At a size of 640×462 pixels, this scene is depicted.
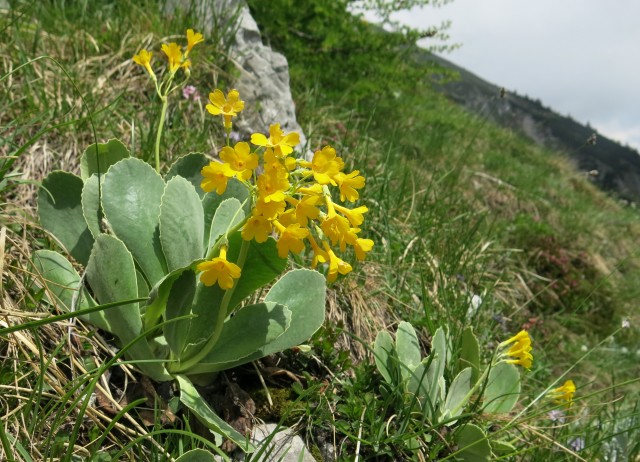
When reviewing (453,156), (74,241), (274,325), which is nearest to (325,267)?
(274,325)

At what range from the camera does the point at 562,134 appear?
442 inches

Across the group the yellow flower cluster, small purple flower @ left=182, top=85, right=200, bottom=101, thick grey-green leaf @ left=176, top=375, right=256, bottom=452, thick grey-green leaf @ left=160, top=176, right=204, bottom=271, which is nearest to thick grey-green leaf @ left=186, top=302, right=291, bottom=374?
thick grey-green leaf @ left=176, top=375, right=256, bottom=452

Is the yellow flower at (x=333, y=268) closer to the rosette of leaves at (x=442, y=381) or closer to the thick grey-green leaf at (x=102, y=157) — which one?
the rosette of leaves at (x=442, y=381)

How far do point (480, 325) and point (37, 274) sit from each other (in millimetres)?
1816

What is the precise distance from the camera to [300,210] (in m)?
1.36

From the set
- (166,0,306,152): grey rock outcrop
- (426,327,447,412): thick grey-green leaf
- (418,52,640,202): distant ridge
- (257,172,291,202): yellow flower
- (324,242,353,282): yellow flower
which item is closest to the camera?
(257,172,291,202): yellow flower

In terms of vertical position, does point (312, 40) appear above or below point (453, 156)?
above

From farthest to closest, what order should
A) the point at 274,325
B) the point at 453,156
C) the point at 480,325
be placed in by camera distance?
the point at 453,156 → the point at 480,325 → the point at 274,325

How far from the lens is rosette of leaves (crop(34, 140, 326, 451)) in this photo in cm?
164

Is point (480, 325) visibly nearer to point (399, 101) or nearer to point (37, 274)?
point (37, 274)

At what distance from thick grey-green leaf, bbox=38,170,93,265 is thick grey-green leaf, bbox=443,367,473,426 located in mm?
1263

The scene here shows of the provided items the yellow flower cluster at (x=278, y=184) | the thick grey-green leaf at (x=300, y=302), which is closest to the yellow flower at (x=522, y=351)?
the thick grey-green leaf at (x=300, y=302)

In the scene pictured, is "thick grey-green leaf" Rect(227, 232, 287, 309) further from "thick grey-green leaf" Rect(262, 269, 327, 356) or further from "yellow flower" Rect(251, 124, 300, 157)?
"yellow flower" Rect(251, 124, 300, 157)

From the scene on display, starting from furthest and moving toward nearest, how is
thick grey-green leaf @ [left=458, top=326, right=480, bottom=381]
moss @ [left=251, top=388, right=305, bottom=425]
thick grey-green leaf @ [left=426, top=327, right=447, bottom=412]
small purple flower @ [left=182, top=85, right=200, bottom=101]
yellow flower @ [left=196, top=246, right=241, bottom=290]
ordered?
small purple flower @ [left=182, top=85, right=200, bottom=101]
thick grey-green leaf @ [left=458, top=326, right=480, bottom=381]
thick grey-green leaf @ [left=426, top=327, right=447, bottom=412]
moss @ [left=251, top=388, right=305, bottom=425]
yellow flower @ [left=196, top=246, right=241, bottom=290]
